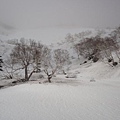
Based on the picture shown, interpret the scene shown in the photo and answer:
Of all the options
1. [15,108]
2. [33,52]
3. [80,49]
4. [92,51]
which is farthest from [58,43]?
[15,108]

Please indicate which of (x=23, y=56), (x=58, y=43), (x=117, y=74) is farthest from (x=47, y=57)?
(x=58, y=43)

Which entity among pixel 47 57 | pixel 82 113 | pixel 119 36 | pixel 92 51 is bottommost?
pixel 82 113

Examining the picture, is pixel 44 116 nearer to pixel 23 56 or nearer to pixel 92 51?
pixel 23 56

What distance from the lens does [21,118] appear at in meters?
5.49

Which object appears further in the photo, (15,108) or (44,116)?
(15,108)

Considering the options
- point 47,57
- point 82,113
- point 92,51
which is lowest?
point 82,113

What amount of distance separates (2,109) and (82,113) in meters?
4.74

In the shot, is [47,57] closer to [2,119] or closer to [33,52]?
[33,52]

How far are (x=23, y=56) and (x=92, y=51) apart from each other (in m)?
32.7

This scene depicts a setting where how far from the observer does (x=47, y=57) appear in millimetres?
19859

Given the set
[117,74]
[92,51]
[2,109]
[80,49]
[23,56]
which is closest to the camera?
[2,109]

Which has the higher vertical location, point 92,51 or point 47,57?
point 92,51

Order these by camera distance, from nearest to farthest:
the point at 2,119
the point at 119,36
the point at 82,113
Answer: the point at 2,119 → the point at 82,113 → the point at 119,36

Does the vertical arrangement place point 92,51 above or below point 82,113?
above
